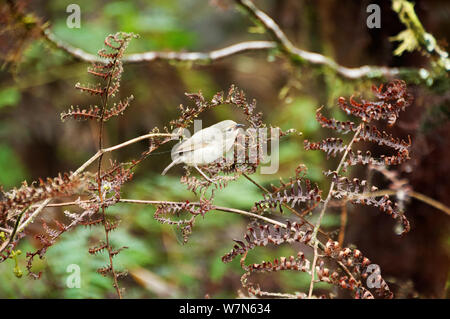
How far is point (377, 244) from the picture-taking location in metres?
2.35

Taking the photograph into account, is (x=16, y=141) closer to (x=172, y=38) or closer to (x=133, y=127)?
(x=133, y=127)

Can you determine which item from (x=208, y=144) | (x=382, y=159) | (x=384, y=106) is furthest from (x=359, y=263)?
(x=208, y=144)

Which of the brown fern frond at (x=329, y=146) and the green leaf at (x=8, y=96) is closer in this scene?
the brown fern frond at (x=329, y=146)

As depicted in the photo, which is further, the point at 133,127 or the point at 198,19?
the point at 198,19

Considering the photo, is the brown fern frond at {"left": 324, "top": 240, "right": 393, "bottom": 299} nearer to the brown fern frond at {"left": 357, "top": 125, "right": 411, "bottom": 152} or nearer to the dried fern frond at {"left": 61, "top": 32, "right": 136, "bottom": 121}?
the brown fern frond at {"left": 357, "top": 125, "right": 411, "bottom": 152}

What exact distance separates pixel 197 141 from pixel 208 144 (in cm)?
4

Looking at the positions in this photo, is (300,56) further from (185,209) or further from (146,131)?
(146,131)

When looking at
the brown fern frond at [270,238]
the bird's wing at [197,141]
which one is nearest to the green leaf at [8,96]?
the bird's wing at [197,141]

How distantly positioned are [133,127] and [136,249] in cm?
155

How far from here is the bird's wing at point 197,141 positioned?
1199mm

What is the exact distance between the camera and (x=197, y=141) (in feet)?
3.98

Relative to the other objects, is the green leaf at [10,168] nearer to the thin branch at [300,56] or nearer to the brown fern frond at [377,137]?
the thin branch at [300,56]
